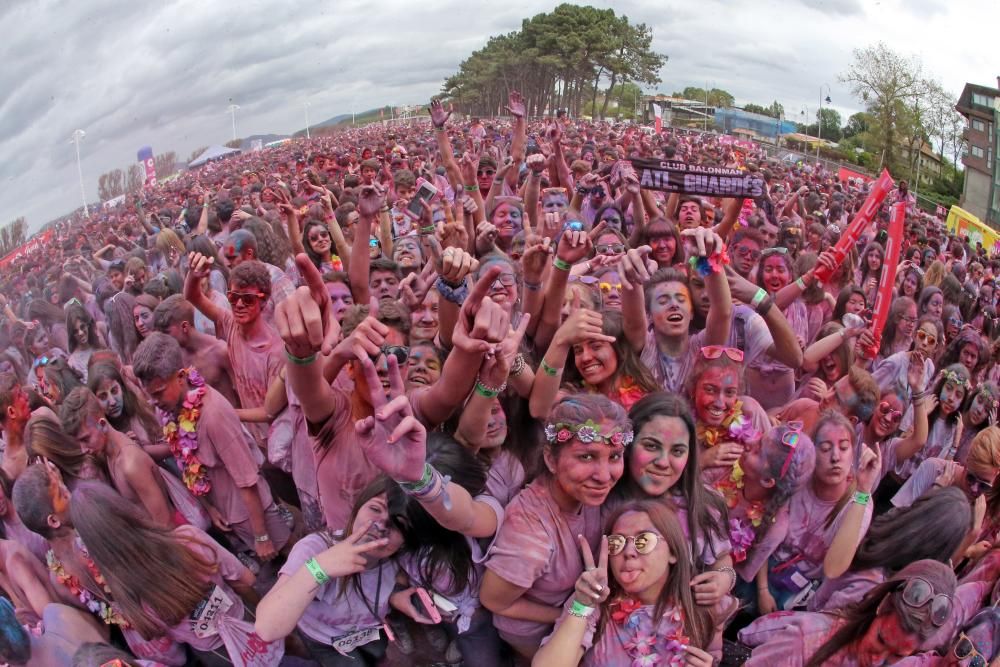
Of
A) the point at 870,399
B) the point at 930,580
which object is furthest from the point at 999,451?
the point at 930,580

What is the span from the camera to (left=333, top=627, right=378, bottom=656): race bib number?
2360 mm

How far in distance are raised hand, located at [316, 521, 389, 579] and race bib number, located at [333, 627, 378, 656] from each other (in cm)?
36

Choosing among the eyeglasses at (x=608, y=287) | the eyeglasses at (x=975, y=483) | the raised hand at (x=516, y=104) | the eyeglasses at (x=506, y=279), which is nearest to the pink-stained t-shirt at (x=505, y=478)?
the eyeglasses at (x=506, y=279)

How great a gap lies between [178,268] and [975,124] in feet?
22.8

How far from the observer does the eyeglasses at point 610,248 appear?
423 cm

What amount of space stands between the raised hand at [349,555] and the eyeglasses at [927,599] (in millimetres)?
1728

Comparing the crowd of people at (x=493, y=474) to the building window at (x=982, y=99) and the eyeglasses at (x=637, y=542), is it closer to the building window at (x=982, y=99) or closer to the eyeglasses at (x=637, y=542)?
the eyeglasses at (x=637, y=542)

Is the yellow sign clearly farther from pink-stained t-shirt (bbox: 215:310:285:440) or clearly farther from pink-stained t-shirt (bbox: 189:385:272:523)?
pink-stained t-shirt (bbox: 189:385:272:523)

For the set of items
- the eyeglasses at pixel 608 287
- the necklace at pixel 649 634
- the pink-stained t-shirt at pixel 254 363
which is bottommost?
the necklace at pixel 649 634

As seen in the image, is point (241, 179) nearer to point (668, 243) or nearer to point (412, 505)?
point (668, 243)

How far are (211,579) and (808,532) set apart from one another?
240cm

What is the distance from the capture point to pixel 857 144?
7289 millimetres

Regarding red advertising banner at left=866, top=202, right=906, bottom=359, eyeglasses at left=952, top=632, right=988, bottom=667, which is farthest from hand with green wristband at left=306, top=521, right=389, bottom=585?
red advertising banner at left=866, top=202, right=906, bottom=359

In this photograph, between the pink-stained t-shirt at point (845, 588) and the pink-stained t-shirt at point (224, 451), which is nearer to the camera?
the pink-stained t-shirt at point (845, 588)
